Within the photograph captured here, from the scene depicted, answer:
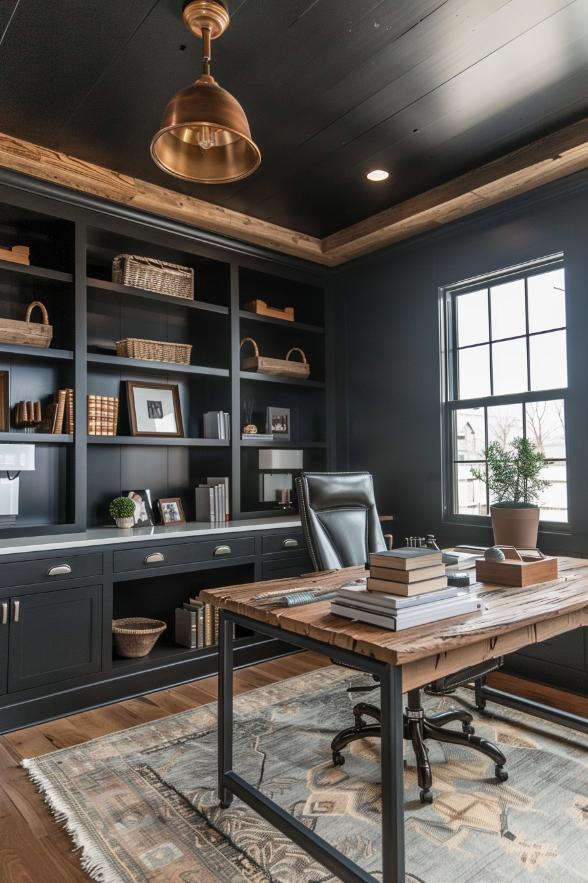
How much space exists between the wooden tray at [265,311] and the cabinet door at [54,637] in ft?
7.05

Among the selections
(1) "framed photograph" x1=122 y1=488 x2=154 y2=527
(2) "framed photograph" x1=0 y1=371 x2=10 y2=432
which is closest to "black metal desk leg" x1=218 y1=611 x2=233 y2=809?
(1) "framed photograph" x1=122 y1=488 x2=154 y2=527

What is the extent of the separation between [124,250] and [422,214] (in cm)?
185

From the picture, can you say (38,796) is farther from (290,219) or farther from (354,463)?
(290,219)

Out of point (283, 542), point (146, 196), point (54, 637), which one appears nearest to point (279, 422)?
point (283, 542)

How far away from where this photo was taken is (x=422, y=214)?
11.7ft

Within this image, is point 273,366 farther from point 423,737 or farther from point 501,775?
point 501,775

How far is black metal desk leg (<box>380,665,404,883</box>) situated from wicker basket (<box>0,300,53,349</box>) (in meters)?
2.58

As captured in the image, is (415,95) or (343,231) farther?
(343,231)

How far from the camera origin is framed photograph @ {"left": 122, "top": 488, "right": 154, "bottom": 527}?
3.64 m

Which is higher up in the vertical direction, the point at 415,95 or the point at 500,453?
the point at 415,95

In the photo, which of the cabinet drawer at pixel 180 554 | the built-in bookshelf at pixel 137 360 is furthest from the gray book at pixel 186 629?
the built-in bookshelf at pixel 137 360

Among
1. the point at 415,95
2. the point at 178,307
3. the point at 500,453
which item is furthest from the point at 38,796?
the point at 415,95

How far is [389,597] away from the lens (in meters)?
1.55

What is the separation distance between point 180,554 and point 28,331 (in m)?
1.43
